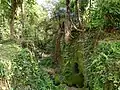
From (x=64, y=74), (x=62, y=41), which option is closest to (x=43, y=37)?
(x=62, y=41)

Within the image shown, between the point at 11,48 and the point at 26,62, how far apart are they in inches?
29.2

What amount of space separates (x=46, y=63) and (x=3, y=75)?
6.33 metres

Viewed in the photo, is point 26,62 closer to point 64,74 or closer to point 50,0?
point 64,74

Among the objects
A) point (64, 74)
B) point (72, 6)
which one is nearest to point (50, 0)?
point (72, 6)

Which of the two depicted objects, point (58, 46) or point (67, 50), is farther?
point (58, 46)

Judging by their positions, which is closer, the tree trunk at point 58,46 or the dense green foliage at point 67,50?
the dense green foliage at point 67,50

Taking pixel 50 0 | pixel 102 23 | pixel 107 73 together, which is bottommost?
pixel 107 73

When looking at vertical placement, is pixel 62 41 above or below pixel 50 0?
below

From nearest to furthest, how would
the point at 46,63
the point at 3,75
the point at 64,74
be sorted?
the point at 3,75 → the point at 64,74 → the point at 46,63

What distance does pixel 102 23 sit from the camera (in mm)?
9164

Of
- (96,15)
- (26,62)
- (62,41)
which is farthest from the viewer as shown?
(62,41)

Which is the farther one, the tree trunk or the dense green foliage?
the tree trunk

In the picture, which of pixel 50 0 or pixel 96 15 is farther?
pixel 50 0

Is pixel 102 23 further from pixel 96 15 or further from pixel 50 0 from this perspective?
pixel 50 0
